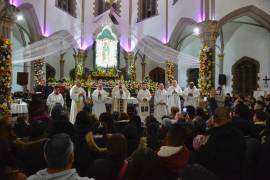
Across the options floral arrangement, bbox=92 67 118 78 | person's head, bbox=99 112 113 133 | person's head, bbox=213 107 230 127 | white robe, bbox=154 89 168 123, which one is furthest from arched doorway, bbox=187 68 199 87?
person's head, bbox=213 107 230 127

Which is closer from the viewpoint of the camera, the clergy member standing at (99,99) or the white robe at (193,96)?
the clergy member standing at (99,99)

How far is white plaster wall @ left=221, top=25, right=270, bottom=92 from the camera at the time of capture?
69.4 ft

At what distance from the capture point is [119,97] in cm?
1520

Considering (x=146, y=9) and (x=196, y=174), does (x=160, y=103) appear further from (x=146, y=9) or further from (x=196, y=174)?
(x=196, y=174)

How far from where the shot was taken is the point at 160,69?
26.3 m

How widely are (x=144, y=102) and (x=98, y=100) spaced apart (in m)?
1.89

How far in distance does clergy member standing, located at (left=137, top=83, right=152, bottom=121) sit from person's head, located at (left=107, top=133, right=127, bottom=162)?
1196 cm

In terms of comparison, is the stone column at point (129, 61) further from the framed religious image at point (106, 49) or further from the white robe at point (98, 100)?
the white robe at point (98, 100)

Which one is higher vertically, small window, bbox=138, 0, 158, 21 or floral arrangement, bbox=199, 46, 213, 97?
small window, bbox=138, 0, 158, 21

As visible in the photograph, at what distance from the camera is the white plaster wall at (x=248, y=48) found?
21156 millimetres

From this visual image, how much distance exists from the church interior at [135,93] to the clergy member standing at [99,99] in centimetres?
4

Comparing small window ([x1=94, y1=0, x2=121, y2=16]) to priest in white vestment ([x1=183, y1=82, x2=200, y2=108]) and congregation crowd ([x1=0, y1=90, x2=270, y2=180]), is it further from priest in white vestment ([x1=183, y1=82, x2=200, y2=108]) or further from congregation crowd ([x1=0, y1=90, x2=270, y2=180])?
congregation crowd ([x1=0, y1=90, x2=270, y2=180])

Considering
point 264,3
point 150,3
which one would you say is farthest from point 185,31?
point 264,3

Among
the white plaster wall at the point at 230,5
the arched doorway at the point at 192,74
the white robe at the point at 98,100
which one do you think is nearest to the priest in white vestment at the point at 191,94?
the white robe at the point at 98,100
